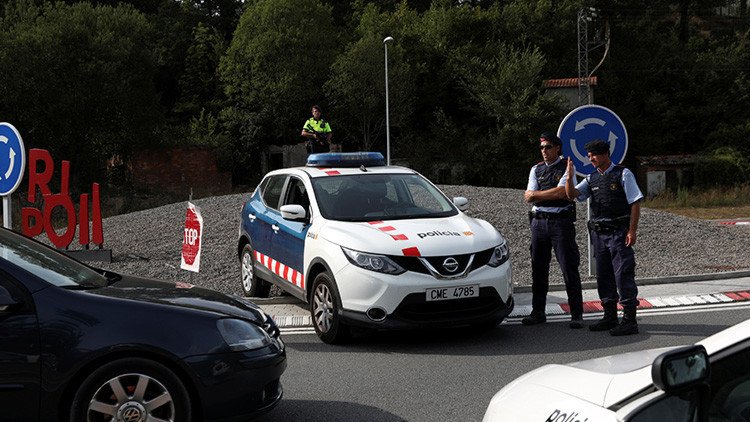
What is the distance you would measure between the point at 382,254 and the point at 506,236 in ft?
21.4

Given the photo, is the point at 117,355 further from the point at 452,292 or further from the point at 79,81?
the point at 79,81

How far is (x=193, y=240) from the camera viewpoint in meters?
9.62

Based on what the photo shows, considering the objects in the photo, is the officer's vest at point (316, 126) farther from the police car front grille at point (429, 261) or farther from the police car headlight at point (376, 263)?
the police car front grille at point (429, 261)

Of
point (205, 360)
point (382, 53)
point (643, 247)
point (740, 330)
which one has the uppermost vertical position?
point (382, 53)

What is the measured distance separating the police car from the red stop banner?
84cm

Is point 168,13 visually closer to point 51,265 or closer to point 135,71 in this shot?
point 135,71

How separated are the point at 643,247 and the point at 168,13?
171 feet

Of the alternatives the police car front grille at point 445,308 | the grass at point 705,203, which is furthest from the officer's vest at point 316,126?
the grass at point 705,203

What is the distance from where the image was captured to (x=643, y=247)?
1372 centimetres

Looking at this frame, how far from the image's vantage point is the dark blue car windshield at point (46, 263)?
5.01m

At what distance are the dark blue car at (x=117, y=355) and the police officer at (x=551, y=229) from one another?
14.4 ft

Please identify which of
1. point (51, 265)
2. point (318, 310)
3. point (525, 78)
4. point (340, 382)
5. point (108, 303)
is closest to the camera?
point (108, 303)

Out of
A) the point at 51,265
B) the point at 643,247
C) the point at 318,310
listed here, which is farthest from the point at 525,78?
the point at 51,265

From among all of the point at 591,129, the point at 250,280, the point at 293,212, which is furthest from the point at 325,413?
A: the point at 591,129
